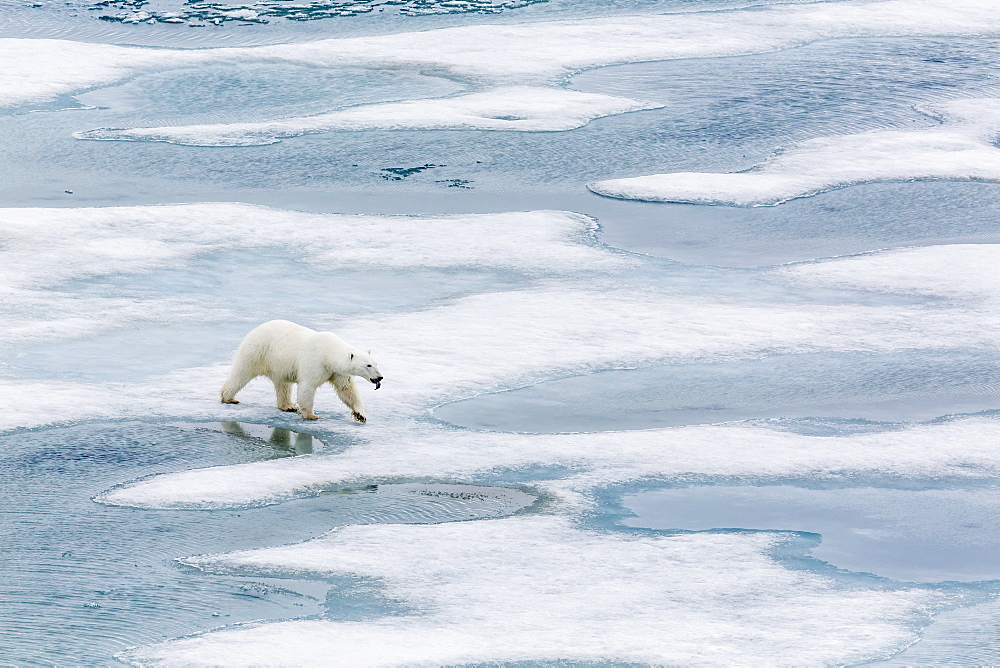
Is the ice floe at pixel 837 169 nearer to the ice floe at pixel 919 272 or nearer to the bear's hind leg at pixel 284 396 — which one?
the ice floe at pixel 919 272

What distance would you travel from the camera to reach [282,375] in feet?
24.4

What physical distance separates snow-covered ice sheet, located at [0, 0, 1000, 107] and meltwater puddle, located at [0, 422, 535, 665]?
27.1ft

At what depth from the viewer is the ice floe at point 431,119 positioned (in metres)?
13.4

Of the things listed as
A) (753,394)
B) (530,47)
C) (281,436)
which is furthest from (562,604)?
(530,47)

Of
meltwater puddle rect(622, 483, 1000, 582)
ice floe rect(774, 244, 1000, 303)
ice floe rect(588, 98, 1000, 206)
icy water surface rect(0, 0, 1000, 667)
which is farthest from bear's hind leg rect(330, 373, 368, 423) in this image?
ice floe rect(588, 98, 1000, 206)

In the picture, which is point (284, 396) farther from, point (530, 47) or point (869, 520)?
point (530, 47)

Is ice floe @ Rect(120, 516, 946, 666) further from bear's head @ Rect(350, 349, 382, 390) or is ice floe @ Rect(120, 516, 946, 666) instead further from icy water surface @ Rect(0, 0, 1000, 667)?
bear's head @ Rect(350, 349, 382, 390)

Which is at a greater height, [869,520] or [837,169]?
[837,169]

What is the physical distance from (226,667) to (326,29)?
43.1 feet

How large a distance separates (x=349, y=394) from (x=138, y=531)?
161 cm

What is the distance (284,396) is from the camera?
24.8 feet

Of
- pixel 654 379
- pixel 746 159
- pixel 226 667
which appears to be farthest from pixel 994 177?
pixel 226 667

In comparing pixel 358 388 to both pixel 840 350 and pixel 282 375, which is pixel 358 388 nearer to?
pixel 282 375

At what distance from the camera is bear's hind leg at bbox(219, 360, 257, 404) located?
746 cm
